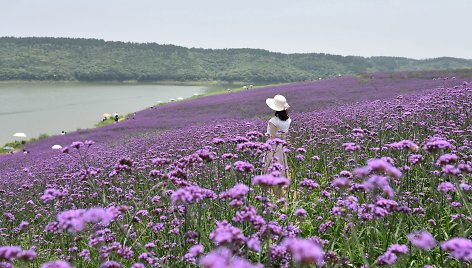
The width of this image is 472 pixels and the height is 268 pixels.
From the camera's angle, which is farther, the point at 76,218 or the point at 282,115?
the point at 282,115

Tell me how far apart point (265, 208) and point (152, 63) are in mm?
165802

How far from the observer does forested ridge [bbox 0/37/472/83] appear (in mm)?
134625

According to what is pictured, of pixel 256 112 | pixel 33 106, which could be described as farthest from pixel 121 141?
pixel 33 106

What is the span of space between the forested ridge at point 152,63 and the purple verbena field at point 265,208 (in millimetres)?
128397

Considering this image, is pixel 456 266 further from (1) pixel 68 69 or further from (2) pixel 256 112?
(1) pixel 68 69

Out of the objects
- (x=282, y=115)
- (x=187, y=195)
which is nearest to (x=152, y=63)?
(x=282, y=115)

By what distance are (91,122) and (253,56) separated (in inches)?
5703

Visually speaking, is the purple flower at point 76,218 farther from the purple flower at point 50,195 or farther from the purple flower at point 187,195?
the purple flower at point 50,195

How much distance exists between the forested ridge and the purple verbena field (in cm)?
12840

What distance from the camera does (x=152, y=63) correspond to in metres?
163

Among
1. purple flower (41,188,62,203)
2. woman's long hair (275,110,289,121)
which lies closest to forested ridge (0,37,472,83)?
woman's long hair (275,110,289,121)

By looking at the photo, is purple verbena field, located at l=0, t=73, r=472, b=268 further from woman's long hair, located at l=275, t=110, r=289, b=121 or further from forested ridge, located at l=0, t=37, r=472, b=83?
forested ridge, located at l=0, t=37, r=472, b=83

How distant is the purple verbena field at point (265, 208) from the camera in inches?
112

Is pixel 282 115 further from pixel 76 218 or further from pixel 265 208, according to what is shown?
pixel 76 218
